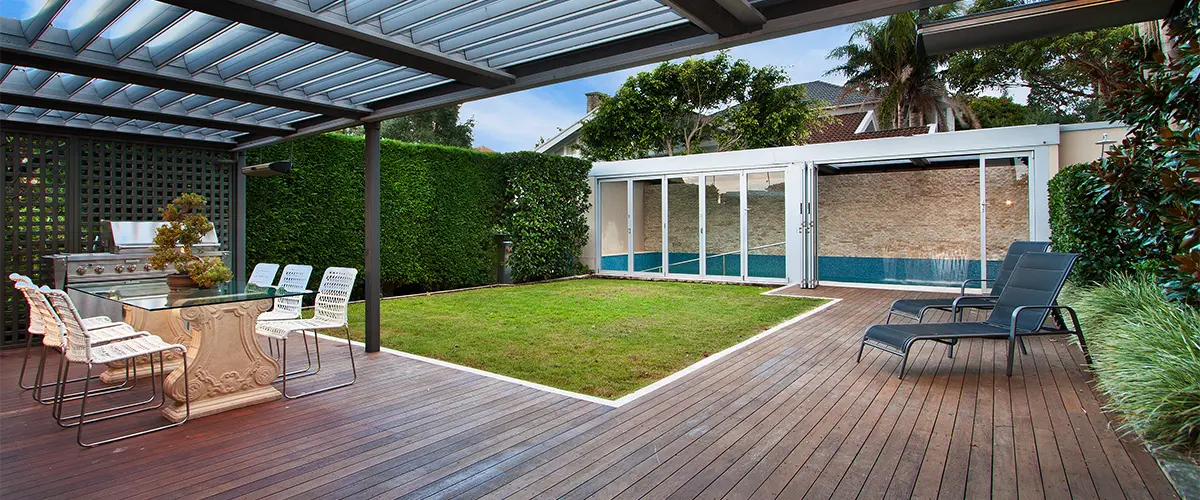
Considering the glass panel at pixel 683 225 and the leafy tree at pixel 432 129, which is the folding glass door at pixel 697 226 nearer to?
the glass panel at pixel 683 225

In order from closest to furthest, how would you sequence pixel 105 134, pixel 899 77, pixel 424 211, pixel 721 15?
1. pixel 721 15
2. pixel 105 134
3. pixel 424 211
4. pixel 899 77

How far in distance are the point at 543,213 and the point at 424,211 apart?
8.42ft

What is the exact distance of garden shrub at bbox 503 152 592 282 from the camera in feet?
38.7

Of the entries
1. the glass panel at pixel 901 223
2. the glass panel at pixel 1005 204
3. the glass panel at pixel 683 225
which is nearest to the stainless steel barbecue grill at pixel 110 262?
the glass panel at pixel 683 225

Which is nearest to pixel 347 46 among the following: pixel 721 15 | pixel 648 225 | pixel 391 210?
pixel 721 15

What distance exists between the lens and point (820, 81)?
1045 inches

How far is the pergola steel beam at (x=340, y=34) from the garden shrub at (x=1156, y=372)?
4051 millimetres

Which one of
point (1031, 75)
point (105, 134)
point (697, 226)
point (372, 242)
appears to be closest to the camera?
point (372, 242)

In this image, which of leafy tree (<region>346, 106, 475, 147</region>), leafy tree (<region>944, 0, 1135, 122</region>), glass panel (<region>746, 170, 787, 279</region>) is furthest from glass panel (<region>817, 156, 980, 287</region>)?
leafy tree (<region>346, 106, 475, 147</region>)

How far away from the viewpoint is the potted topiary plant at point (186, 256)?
4340 mm

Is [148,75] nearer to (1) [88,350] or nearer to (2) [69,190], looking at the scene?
(1) [88,350]

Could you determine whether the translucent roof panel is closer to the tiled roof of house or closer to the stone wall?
the stone wall

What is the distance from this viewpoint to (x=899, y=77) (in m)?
22.2

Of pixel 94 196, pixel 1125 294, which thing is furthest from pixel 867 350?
pixel 94 196
